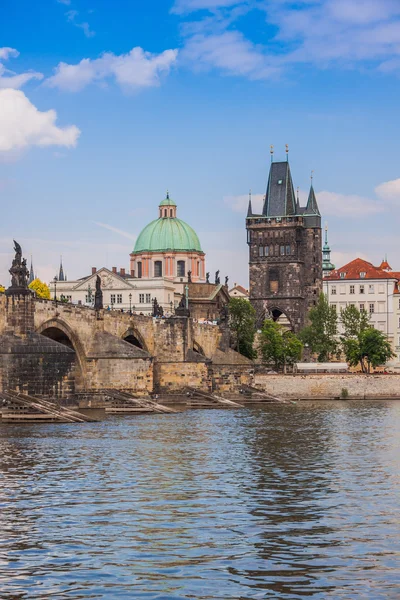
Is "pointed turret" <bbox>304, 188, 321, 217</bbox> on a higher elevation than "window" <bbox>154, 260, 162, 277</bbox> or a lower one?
higher

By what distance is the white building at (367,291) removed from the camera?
142 m

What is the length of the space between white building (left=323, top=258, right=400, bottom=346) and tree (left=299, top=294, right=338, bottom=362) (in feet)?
41.2

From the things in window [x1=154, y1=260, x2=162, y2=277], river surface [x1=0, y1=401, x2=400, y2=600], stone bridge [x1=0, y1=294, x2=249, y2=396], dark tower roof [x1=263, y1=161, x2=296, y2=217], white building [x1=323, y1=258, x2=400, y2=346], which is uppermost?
dark tower roof [x1=263, y1=161, x2=296, y2=217]

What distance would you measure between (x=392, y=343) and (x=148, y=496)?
115 meters

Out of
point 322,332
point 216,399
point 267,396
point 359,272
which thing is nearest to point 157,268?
point 359,272

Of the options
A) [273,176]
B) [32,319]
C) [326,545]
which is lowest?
[326,545]

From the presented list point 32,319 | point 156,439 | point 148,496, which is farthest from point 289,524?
point 32,319

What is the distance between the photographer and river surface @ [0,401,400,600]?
60.7 feet

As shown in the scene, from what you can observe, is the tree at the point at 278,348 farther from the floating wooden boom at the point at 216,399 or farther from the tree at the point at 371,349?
the floating wooden boom at the point at 216,399

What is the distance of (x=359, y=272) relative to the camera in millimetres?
144125

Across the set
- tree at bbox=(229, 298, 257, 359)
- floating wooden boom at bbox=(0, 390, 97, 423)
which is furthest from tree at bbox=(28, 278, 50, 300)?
floating wooden boom at bbox=(0, 390, 97, 423)

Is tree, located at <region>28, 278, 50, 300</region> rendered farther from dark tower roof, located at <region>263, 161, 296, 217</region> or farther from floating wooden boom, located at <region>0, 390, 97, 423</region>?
floating wooden boom, located at <region>0, 390, 97, 423</region>

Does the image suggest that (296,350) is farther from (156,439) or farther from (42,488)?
(42,488)

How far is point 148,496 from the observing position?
92.4ft
